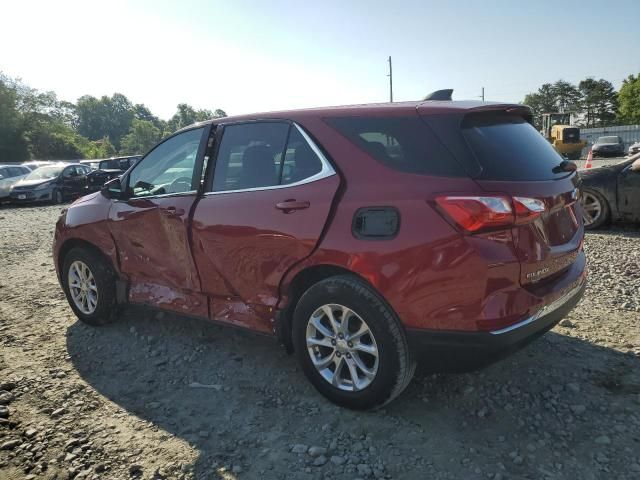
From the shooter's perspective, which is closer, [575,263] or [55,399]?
[575,263]

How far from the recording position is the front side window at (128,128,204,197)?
12.4ft

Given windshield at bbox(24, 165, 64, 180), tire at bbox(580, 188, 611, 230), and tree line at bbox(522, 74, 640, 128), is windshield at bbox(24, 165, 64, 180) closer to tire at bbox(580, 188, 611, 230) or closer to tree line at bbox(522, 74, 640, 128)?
tire at bbox(580, 188, 611, 230)

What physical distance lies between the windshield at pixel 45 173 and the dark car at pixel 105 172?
117cm

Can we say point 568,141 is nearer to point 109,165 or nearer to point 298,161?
point 109,165

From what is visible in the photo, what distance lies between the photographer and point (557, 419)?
282 centimetres

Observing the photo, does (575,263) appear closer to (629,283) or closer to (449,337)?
(449,337)

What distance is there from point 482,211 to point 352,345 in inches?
42.1

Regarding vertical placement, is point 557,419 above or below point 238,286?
below

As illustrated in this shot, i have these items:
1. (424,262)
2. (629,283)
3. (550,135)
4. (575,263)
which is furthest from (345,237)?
(550,135)

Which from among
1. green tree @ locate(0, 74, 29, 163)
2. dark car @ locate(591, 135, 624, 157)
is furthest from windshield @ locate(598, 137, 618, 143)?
green tree @ locate(0, 74, 29, 163)

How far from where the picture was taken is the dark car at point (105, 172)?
19.5 m

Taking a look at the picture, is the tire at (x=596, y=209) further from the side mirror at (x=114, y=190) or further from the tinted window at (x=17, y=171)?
the tinted window at (x=17, y=171)

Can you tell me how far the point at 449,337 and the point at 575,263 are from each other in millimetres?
1149

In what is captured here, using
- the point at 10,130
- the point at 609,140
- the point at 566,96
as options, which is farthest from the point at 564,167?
the point at 566,96
